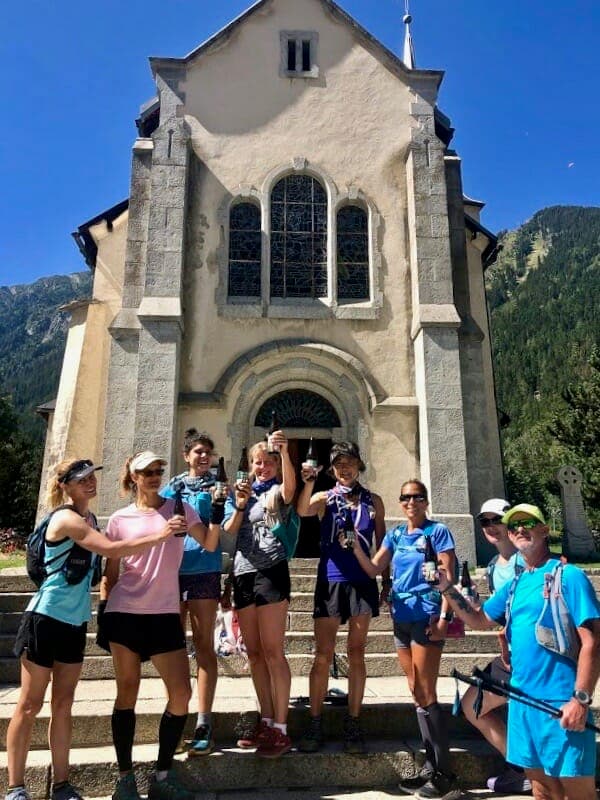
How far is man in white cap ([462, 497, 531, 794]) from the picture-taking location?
4.07 m

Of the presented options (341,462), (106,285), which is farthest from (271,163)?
(341,462)

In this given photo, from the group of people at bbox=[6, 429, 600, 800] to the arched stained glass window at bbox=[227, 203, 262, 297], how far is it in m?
8.34

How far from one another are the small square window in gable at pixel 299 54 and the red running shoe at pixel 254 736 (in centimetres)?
1374

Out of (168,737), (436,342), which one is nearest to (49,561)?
(168,737)

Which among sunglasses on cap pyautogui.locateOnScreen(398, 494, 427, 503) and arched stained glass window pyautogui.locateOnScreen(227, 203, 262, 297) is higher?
arched stained glass window pyautogui.locateOnScreen(227, 203, 262, 297)

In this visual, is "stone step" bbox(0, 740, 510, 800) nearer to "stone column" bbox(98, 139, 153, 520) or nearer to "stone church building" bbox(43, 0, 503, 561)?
"stone church building" bbox(43, 0, 503, 561)

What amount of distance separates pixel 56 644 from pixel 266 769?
182 centimetres

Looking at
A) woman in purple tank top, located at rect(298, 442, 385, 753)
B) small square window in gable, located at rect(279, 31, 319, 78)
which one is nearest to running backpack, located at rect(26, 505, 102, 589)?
woman in purple tank top, located at rect(298, 442, 385, 753)

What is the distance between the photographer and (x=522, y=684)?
Result: 323cm

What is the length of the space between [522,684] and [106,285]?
508 inches

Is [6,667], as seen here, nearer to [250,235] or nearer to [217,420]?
[217,420]

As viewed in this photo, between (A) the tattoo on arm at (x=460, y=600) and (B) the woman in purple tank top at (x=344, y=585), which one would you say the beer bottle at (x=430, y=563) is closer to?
(A) the tattoo on arm at (x=460, y=600)

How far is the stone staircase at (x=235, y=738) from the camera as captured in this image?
4.30m

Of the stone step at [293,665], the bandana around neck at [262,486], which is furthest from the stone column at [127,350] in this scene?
the bandana around neck at [262,486]
